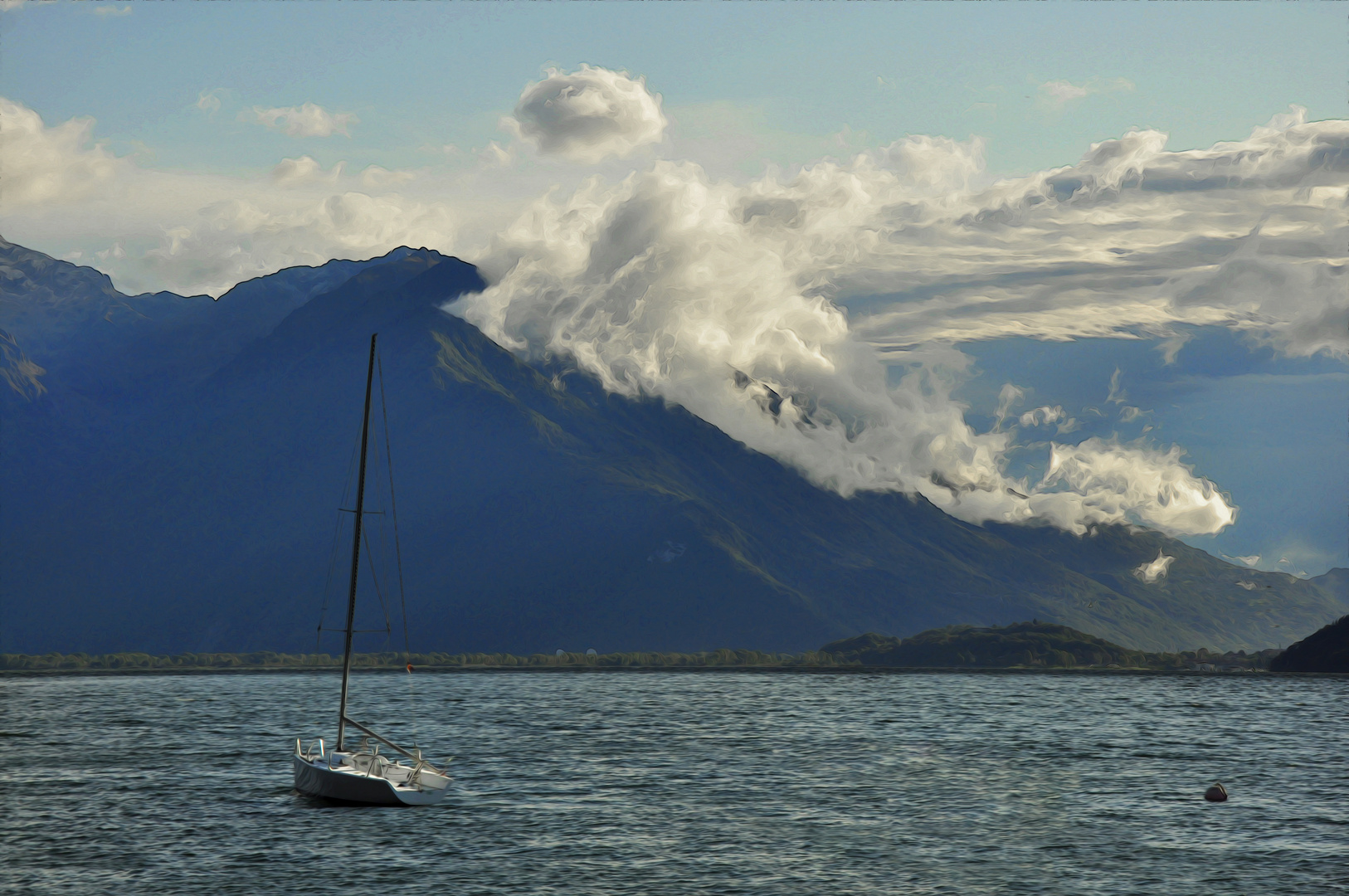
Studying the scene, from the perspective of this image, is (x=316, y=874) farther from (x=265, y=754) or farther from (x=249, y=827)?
(x=265, y=754)

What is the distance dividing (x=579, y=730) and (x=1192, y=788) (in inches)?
3694

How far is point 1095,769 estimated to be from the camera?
137625 mm

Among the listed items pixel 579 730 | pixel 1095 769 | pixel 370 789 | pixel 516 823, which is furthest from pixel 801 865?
pixel 579 730

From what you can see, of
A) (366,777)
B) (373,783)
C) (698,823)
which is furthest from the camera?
(698,823)

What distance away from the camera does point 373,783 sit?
85688mm

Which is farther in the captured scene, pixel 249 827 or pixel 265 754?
pixel 265 754

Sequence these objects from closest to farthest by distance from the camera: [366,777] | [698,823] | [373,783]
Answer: [366,777]
[373,783]
[698,823]

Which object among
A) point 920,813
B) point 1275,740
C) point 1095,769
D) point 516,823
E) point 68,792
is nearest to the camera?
point 516,823

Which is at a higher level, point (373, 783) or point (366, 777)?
point (366, 777)

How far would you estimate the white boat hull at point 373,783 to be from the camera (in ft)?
282

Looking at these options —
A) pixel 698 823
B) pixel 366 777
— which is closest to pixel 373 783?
pixel 366 777

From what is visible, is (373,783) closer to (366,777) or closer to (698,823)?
(366,777)

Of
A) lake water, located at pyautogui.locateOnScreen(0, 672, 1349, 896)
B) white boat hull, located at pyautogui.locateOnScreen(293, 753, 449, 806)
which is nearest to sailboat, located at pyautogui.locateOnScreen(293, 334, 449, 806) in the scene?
white boat hull, located at pyautogui.locateOnScreen(293, 753, 449, 806)

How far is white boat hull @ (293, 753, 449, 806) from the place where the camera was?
282 feet
